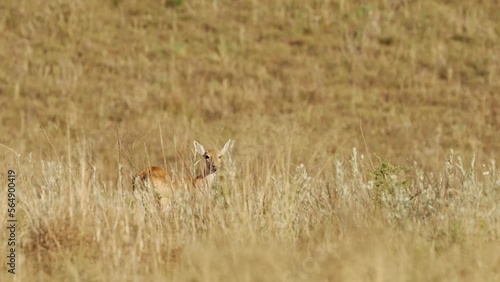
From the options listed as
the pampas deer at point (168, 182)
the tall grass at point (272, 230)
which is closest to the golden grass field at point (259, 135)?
the tall grass at point (272, 230)

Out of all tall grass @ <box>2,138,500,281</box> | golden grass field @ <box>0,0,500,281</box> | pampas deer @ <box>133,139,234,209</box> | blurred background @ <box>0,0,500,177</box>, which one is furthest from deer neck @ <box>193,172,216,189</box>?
blurred background @ <box>0,0,500,177</box>

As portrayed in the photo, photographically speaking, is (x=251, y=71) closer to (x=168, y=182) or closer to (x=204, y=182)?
(x=204, y=182)

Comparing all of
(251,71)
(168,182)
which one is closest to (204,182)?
(168,182)

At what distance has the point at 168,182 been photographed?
28.8 feet

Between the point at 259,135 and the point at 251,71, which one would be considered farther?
the point at 251,71

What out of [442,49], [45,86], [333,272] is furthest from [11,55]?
[333,272]

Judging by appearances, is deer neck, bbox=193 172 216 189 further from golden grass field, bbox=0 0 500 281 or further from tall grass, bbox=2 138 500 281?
tall grass, bbox=2 138 500 281

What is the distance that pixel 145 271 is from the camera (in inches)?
248

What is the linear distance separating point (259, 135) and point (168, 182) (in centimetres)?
81

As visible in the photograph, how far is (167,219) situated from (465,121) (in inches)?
620

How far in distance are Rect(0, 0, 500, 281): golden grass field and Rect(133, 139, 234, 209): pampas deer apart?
0.49ft

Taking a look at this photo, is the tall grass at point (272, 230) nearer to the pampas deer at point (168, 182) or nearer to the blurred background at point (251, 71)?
the pampas deer at point (168, 182)

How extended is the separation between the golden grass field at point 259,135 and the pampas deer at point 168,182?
0.15 meters

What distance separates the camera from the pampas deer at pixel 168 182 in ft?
28.1
